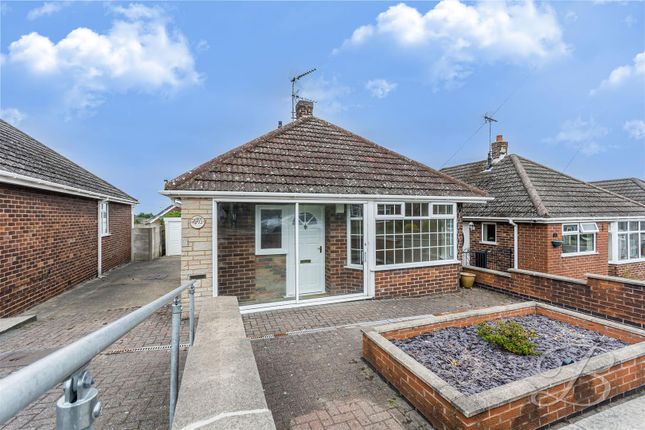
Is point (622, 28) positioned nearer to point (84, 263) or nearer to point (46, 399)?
point (46, 399)

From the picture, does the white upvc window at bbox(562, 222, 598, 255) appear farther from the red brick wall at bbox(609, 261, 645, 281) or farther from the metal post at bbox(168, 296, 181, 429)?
the metal post at bbox(168, 296, 181, 429)

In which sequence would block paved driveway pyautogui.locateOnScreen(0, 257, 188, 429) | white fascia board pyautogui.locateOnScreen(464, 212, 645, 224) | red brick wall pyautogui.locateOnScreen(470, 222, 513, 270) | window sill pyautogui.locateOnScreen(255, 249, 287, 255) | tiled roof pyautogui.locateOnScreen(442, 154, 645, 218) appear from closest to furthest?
1. block paved driveway pyautogui.locateOnScreen(0, 257, 188, 429)
2. window sill pyautogui.locateOnScreen(255, 249, 287, 255)
3. white fascia board pyautogui.locateOnScreen(464, 212, 645, 224)
4. tiled roof pyautogui.locateOnScreen(442, 154, 645, 218)
5. red brick wall pyautogui.locateOnScreen(470, 222, 513, 270)

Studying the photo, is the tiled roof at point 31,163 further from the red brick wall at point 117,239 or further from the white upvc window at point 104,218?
the red brick wall at point 117,239

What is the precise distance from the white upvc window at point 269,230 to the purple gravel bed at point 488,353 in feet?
12.8

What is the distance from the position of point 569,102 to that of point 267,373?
67.3 ft

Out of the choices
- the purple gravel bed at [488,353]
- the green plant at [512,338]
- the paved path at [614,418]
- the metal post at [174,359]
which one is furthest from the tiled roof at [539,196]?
the metal post at [174,359]

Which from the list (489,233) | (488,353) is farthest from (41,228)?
(489,233)

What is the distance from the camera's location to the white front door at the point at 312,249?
24.7 ft

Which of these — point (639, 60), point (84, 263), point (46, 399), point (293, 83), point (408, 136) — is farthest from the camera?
point (408, 136)

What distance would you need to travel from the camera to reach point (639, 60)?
1220 centimetres

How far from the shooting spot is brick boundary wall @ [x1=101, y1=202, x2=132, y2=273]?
1165 cm

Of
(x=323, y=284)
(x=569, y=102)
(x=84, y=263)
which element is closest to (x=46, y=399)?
(x=323, y=284)

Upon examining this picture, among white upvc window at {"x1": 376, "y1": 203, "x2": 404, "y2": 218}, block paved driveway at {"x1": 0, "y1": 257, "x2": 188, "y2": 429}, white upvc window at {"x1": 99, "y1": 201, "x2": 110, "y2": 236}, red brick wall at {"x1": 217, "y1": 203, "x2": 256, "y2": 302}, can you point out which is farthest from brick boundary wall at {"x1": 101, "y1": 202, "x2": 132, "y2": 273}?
white upvc window at {"x1": 376, "y1": 203, "x2": 404, "y2": 218}

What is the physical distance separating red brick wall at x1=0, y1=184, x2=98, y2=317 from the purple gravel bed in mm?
7847
